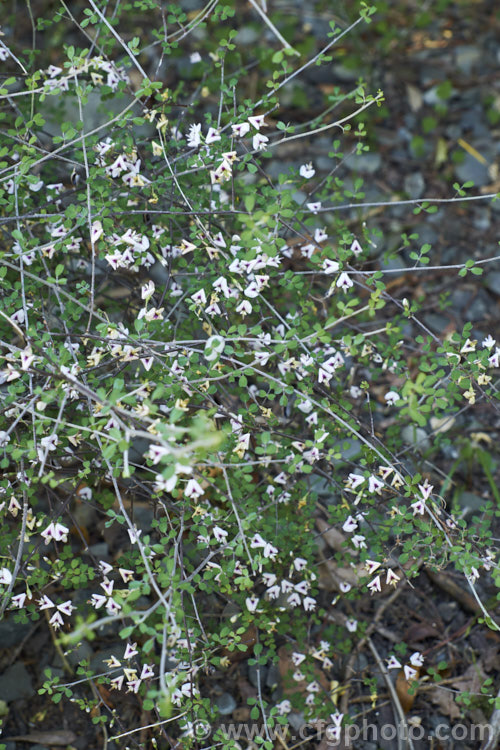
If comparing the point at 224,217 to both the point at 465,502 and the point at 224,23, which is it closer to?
the point at 465,502

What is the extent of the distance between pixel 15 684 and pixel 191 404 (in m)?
1.13

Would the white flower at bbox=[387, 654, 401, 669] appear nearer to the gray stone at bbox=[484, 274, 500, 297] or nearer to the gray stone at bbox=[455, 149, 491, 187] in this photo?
the gray stone at bbox=[484, 274, 500, 297]

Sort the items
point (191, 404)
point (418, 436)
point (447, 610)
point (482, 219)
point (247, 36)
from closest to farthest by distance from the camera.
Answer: point (191, 404) < point (447, 610) < point (418, 436) < point (482, 219) < point (247, 36)

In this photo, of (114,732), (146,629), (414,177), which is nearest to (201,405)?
(146,629)

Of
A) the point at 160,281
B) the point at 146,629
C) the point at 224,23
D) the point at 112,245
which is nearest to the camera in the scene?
the point at 146,629

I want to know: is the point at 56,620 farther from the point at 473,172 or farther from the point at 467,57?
the point at 467,57

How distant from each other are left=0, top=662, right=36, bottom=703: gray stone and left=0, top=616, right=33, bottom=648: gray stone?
7cm

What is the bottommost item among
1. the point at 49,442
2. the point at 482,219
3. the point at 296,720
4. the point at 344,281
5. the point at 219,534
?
the point at 296,720

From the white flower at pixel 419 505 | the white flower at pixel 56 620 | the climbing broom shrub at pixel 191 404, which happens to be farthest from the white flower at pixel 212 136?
the white flower at pixel 56 620

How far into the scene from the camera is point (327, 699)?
2314 mm

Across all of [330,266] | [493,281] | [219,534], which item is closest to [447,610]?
[219,534]

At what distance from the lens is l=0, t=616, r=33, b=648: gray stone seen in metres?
2.47

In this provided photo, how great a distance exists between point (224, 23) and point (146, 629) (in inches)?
152

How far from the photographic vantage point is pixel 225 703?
2463 mm
